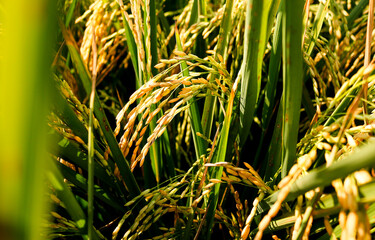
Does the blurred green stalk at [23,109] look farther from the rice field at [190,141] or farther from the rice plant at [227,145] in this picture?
the rice plant at [227,145]

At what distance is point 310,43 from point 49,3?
0.79 meters

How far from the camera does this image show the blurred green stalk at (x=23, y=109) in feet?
0.99

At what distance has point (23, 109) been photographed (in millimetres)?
321

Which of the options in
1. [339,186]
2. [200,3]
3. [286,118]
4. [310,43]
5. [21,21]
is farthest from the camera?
[200,3]

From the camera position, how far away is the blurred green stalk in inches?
Answer: 11.9

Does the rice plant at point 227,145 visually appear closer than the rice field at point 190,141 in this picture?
No

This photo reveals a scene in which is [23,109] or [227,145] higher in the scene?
[23,109]

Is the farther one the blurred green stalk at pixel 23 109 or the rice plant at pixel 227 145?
the rice plant at pixel 227 145

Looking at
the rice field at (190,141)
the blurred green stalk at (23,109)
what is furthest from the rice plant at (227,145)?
the blurred green stalk at (23,109)

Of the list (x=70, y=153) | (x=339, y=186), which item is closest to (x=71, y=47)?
(x=70, y=153)

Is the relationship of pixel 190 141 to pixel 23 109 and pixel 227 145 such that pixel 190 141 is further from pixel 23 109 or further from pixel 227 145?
pixel 23 109

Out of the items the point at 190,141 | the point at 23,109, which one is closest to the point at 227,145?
the point at 190,141

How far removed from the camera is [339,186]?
1.79 feet

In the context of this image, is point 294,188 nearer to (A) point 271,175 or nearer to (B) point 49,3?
(A) point 271,175
